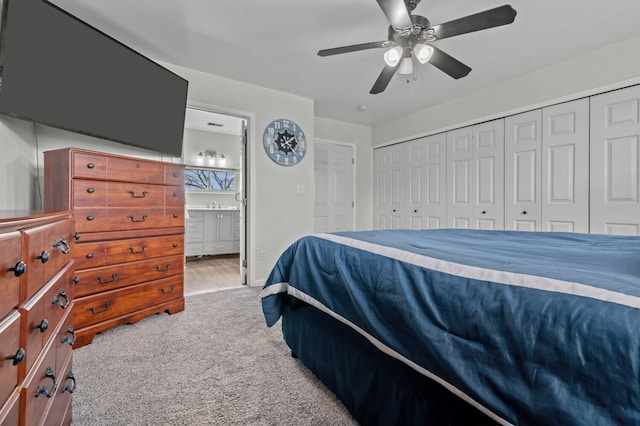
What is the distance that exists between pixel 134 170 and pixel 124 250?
630 mm

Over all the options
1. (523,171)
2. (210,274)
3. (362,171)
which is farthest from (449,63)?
(210,274)

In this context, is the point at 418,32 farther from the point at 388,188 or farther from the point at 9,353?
the point at 388,188

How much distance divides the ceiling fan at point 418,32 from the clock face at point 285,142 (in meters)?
1.63

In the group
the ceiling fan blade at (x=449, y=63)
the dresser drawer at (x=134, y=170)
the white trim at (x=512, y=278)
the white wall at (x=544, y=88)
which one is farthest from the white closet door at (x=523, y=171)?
the dresser drawer at (x=134, y=170)

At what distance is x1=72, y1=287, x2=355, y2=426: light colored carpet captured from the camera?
1.33 meters

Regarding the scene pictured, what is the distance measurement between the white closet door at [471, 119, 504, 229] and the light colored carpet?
2.92 metres

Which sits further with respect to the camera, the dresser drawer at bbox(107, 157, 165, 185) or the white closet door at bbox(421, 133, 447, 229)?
the white closet door at bbox(421, 133, 447, 229)

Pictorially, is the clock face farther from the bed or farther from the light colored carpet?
the bed

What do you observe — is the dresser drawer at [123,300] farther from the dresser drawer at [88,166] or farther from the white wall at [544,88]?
the white wall at [544,88]

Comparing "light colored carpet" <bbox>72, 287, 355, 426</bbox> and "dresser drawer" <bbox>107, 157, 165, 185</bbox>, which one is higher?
"dresser drawer" <bbox>107, 157, 165, 185</bbox>

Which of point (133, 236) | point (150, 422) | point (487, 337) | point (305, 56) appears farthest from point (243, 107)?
point (487, 337)

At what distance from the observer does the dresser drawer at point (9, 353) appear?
1.88ft

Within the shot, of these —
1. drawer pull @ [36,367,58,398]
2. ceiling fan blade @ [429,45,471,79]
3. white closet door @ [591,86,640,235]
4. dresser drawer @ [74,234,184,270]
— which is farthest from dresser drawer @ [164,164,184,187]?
white closet door @ [591,86,640,235]

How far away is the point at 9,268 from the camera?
0.62 metres
